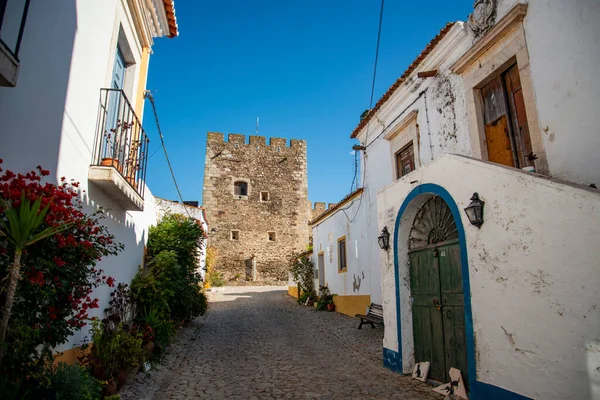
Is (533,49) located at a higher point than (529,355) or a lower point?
higher

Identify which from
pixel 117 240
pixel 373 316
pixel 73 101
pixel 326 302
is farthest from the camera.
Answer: pixel 326 302

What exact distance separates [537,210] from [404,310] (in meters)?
2.81

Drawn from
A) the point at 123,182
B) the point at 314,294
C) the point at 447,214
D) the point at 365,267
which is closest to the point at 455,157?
the point at 447,214

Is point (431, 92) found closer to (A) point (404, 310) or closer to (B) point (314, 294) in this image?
(A) point (404, 310)

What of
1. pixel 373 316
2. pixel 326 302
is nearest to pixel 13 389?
pixel 373 316

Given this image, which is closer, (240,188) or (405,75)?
(405,75)

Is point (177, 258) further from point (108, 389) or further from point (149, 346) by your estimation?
point (108, 389)

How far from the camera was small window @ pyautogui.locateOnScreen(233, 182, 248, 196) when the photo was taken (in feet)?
88.3

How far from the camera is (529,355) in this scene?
135 inches

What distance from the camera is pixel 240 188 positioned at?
2722 centimetres

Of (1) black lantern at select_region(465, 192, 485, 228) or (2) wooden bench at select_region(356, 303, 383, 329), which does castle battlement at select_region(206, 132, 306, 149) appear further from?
(1) black lantern at select_region(465, 192, 485, 228)

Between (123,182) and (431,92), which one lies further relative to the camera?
(431,92)

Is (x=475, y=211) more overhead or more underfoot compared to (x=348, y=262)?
more overhead

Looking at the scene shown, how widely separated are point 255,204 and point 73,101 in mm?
22733
